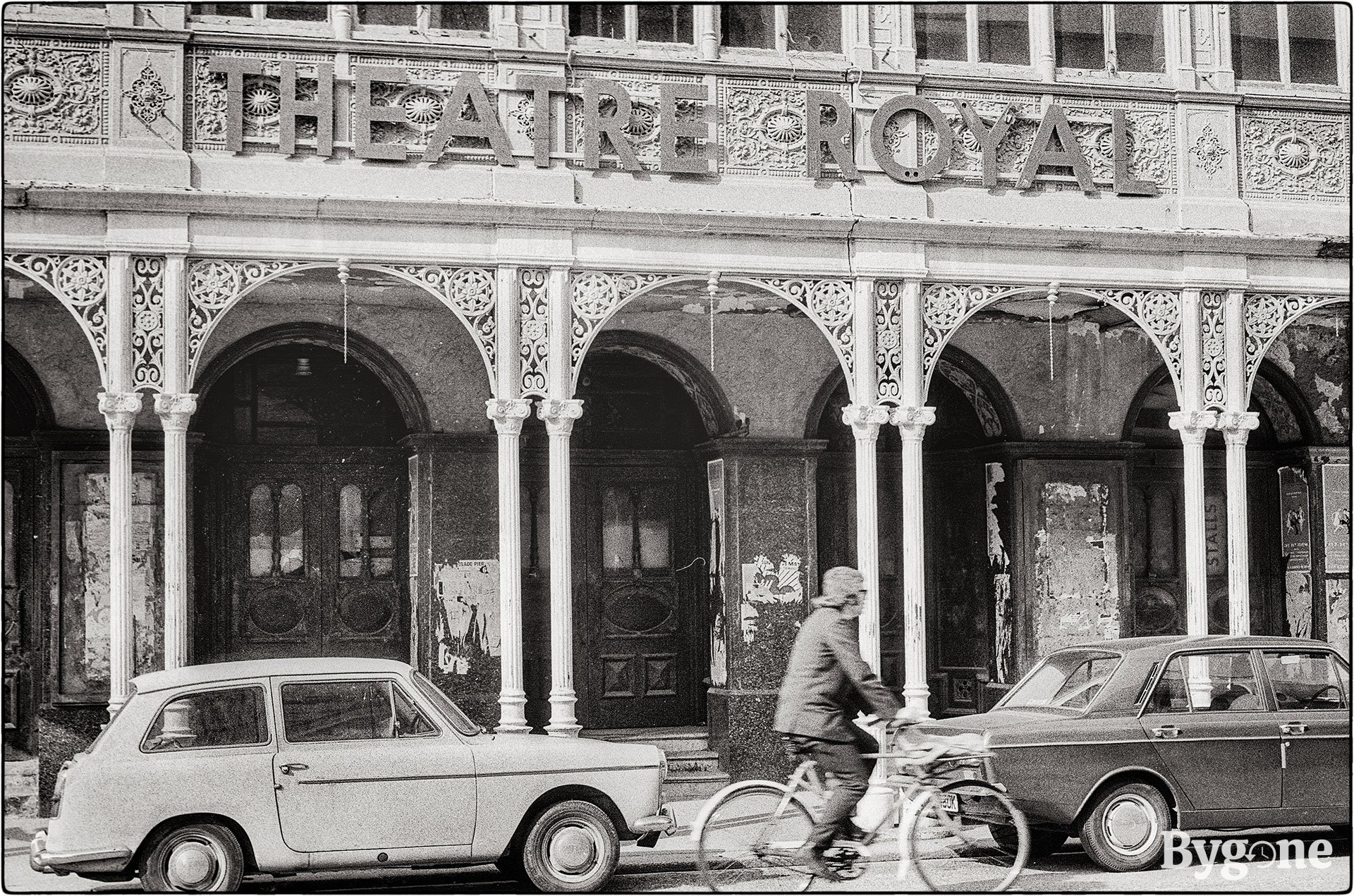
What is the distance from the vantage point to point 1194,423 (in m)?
13.7

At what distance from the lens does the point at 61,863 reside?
885 cm

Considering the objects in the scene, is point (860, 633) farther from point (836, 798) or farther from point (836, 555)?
point (836, 798)

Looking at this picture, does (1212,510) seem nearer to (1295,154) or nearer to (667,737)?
(1295,154)

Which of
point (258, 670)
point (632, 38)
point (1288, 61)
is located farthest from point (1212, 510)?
point (258, 670)

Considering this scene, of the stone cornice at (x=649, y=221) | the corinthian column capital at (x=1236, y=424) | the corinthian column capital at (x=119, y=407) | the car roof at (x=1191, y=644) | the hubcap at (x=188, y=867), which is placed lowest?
the hubcap at (x=188, y=867)

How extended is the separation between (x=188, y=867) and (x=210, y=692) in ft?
3.11

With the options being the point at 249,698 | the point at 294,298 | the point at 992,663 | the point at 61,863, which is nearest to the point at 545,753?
the point at 249,698

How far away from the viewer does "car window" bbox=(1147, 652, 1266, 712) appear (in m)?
10.4

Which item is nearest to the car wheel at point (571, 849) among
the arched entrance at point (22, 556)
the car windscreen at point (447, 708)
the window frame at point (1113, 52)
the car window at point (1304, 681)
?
the car windscreen at point (447, 708)

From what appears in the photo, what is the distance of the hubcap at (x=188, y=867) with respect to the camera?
29.6 feet

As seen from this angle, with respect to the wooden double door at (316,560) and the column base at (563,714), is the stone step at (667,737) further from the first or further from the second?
the column base at (563,714)

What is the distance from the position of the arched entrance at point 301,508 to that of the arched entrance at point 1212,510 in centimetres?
727

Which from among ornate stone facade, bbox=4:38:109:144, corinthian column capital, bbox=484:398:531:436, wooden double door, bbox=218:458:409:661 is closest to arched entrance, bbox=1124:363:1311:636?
corinthian column capital, bbox=484:398:531:436

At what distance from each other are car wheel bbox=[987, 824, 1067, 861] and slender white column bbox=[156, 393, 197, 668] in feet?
18.6
